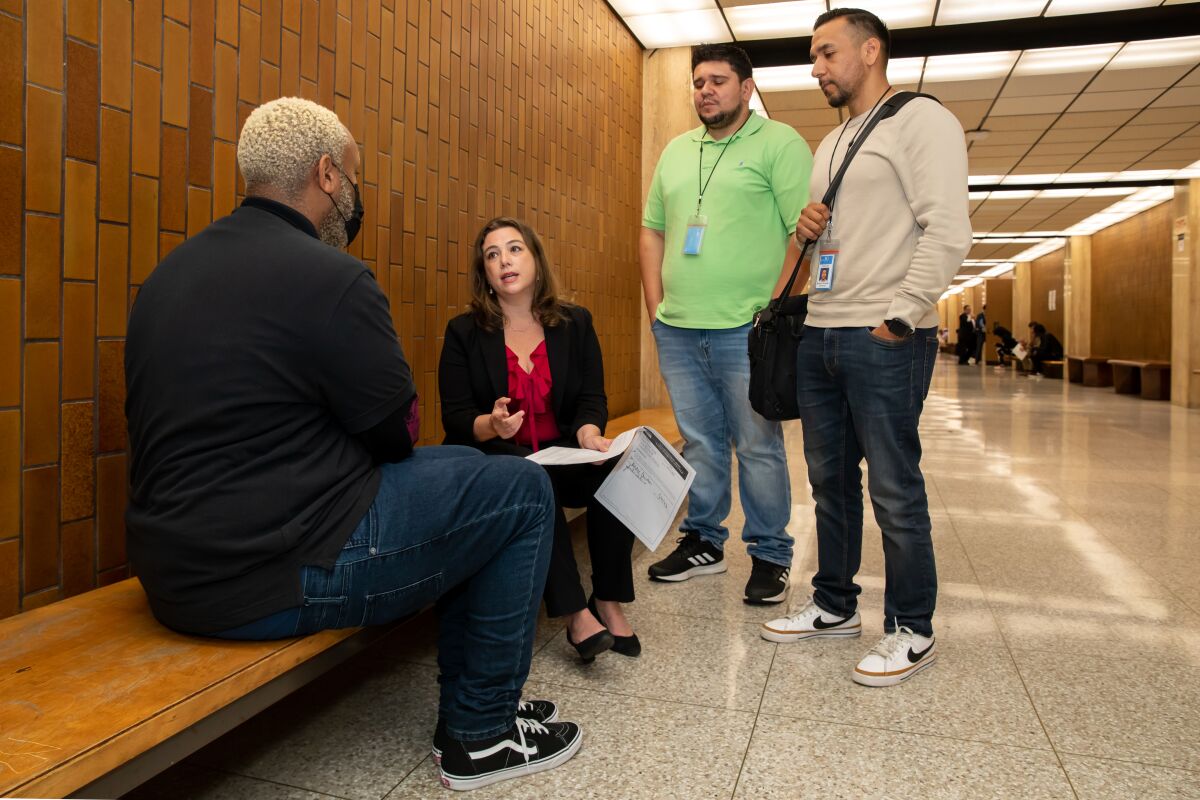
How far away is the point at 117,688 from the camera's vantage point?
3.62 feet

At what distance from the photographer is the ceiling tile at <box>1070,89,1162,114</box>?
7000 mm

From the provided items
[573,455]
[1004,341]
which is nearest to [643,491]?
[573,455]

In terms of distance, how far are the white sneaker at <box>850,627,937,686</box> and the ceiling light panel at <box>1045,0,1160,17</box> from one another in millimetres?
5111

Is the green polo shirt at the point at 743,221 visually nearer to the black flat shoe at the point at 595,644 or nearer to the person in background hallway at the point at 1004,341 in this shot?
the black flat shoe at the point at 595,644

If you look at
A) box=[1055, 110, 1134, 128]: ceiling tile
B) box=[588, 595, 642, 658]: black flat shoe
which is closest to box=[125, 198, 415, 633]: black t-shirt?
box=[588, 595, 642, 658]: black flat shoe

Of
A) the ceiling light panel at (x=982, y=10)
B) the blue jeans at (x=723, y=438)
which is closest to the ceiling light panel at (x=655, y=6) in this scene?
the ceiling light panel at (x=982, y=10)

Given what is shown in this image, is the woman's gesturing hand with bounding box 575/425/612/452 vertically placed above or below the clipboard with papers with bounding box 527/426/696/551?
above

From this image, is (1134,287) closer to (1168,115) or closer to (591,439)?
(1168,115)

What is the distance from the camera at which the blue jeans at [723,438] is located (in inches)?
103

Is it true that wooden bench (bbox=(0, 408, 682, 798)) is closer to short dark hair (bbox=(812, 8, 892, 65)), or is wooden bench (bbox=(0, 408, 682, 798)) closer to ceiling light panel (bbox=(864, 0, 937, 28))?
short dark hair (bbox=(812, 8, 892, 65))

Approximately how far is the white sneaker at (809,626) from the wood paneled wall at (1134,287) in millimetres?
13600

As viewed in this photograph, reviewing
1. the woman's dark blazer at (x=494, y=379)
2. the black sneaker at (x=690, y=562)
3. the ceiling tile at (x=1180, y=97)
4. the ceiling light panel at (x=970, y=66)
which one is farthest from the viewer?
the ceiling tile at (x=1180, y=97)

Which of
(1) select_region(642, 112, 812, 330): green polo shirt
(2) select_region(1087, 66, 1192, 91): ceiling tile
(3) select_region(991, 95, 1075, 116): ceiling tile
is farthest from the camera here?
(3) select_region(991, 95, 1075, 116): ceiling tile

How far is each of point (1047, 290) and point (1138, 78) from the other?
661 inches
